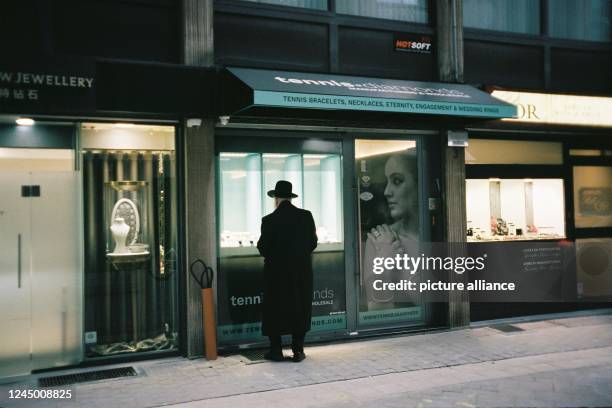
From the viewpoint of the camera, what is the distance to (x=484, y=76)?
30.9 feet

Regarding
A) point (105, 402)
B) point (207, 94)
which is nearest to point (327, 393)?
point (105, 402)

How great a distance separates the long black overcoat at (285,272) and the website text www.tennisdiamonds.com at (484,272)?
63.5 inches

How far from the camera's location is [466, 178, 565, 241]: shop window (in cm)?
956

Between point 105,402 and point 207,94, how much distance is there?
3.48m

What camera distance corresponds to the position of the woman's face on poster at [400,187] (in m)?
8.95

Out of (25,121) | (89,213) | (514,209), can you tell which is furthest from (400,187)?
(25,121)

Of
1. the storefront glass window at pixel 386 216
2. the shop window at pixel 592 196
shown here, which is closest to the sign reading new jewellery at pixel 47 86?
the storefront glass window at pixel 386 216

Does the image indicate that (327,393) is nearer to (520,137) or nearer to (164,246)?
(164,246)

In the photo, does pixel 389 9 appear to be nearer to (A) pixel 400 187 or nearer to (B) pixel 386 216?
(A) pixel 400 187

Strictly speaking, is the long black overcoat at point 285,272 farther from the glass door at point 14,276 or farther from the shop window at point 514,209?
the shop window at point 514,209

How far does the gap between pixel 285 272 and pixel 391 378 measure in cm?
164

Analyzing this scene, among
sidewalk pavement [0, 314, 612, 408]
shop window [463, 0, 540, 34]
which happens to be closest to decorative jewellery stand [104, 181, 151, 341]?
sidewalk pavement [0, 314, 612, 408]

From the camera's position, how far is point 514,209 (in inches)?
390

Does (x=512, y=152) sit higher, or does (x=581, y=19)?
(x=581, y=19)
